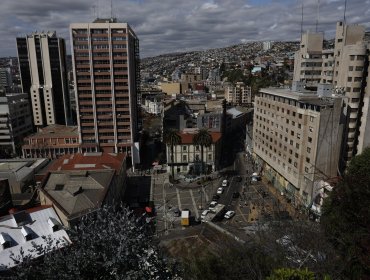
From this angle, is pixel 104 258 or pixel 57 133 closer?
pixel 104 258

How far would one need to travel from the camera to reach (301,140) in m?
54.2

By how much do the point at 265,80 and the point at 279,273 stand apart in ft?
539

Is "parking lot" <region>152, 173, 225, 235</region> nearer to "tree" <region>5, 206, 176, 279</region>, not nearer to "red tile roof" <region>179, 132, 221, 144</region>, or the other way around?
"red tile roof" <region>179, 132, 221, 144</region>

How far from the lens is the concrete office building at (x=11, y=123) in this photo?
9038 centimetres

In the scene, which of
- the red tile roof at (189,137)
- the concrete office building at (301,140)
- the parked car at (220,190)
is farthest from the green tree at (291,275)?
the red tile roof at (189,137)

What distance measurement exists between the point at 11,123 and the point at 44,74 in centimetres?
2744

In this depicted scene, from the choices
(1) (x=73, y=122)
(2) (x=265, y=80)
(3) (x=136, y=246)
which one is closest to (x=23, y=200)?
(3) (x=136, y=246)

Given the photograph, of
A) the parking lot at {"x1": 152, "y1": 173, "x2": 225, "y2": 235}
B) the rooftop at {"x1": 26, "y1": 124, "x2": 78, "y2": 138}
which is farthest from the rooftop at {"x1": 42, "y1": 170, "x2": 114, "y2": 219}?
the rooftop at {"x1": 26, "y1": 124, "x2": 78, "y2": 138}

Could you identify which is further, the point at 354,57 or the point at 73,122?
the point at 73,122

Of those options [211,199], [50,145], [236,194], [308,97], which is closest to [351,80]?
[308,97]

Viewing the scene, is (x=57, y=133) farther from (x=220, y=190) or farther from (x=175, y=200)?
(x=220, y=190)

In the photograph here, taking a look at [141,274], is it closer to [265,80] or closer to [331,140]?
[331,140]

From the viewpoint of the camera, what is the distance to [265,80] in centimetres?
16788

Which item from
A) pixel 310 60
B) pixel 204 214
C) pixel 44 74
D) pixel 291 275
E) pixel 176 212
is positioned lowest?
pixel 176 212
